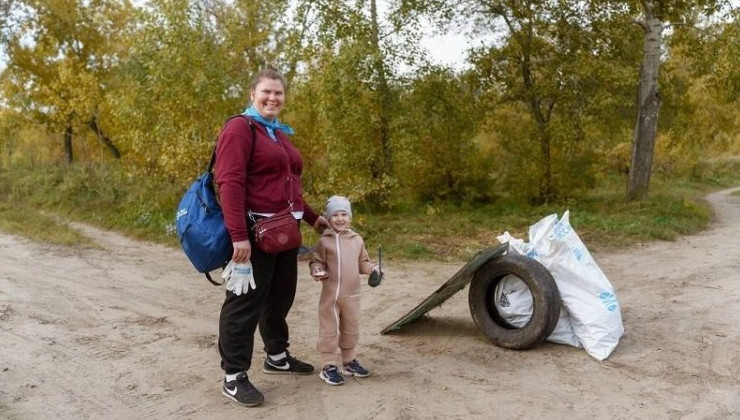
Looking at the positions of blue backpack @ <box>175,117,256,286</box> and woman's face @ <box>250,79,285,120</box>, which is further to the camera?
woman's face @ <box>250,79,285,120</box>

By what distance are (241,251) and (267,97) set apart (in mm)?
913

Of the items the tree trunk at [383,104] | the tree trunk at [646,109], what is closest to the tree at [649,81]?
the tree trunk at [646,109]

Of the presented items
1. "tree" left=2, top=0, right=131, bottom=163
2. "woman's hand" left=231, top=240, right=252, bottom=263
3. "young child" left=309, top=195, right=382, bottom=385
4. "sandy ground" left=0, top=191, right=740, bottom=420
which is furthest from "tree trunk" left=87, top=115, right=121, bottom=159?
"woman's hand" left=231, top=240, right=252, bottom=263

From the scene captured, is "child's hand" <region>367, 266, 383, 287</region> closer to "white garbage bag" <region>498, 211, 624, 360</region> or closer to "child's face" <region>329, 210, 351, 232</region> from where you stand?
"child's face" <region>329, 210, 351, 232</region>

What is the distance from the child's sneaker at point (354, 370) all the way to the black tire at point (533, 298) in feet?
3.77

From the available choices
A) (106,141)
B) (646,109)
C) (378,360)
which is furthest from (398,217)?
(106,141)

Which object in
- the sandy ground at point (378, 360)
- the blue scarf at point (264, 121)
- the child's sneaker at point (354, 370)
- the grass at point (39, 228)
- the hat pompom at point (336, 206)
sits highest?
the blue scarf at point (264, 121)

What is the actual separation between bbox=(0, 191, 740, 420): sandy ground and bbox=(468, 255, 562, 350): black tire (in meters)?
0.12

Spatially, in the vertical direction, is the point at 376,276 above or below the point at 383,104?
below

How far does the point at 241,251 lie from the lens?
347 centimetres

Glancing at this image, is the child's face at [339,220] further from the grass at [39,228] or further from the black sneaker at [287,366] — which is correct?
the grass at [39,228]

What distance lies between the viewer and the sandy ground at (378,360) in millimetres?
3691

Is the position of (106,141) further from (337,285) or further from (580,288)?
(580,288)

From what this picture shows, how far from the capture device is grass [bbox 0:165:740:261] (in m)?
9.82
